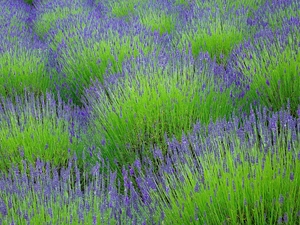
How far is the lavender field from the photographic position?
5.51 ft

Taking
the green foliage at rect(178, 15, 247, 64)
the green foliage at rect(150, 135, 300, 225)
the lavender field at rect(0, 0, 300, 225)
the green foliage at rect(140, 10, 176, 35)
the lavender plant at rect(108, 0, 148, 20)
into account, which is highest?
the lavender plant at rect(108, 0, 148, 20)

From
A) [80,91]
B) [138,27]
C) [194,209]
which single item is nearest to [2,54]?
[80,91]

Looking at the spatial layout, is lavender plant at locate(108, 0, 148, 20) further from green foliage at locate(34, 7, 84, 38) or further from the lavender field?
green foliage at locate(34, 7, 84, 38)

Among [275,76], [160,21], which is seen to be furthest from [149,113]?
[160,21]

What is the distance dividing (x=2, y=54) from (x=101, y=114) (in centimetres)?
188

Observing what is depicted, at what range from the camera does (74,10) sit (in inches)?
233

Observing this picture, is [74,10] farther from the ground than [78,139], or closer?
farther from the ground

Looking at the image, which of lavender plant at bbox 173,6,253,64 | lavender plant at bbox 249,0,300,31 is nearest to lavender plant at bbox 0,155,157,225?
lavender plant at bbox 173,6,253,64

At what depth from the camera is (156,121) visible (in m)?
2.63

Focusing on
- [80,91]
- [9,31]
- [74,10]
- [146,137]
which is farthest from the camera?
[74,10]

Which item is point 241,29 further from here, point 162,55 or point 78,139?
point 78,139

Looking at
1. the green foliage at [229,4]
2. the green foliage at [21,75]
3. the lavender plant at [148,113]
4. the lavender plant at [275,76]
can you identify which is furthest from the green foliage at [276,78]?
the green foliage at [229,4]

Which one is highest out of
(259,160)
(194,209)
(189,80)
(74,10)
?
(74,10)

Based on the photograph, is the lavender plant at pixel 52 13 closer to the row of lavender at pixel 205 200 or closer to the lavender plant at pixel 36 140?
the lavender plant at pixel 36 140
